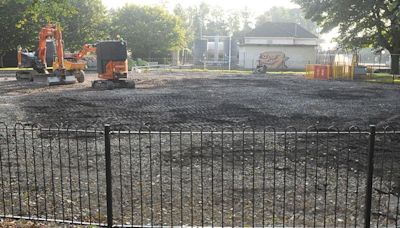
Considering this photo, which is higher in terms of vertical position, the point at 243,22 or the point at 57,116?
the point at 243,22

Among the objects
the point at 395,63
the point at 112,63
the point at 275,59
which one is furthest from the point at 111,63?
the point at 275,59

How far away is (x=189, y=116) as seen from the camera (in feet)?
56.1

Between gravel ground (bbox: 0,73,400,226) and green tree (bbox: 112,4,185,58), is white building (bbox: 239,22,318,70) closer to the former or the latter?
green tree (bbox: 112,4,185,58)

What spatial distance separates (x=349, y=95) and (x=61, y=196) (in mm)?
21114

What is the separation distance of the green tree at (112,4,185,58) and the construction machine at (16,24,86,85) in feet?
113

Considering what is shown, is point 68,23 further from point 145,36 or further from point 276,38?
point 276,38

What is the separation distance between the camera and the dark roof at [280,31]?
79188 millimetres

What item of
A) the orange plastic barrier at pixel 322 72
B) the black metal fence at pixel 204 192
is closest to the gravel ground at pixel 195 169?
the black metal fence at pixel 204 192

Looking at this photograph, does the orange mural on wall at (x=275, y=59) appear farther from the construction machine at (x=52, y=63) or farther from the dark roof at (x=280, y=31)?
the construction machine at (x=52, y=63)

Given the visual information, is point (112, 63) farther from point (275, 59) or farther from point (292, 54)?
point (292, 54)

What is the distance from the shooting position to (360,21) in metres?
44.8

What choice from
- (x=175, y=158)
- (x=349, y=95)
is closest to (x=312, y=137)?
(x=175, y=158)

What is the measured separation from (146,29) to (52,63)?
119 ft

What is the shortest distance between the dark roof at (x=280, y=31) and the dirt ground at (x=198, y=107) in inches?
2087
